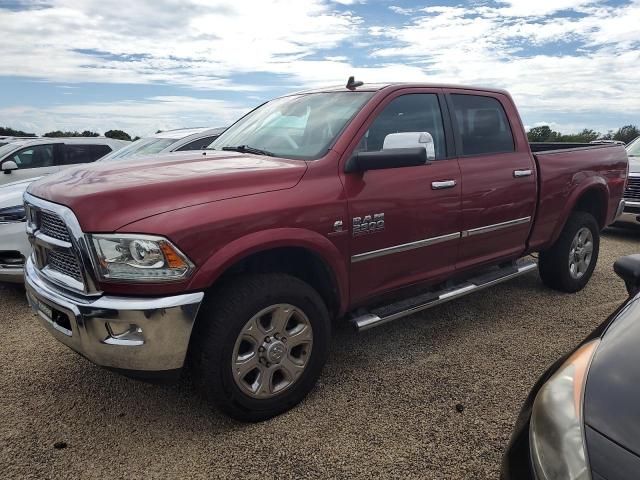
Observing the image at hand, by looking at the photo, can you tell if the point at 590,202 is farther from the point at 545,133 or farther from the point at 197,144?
the point at 545,133

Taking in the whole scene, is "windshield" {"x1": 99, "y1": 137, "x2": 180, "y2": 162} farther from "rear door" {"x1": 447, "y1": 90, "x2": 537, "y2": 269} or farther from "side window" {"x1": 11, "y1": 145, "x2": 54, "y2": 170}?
"rear door" {"x1": 447, "y1": 90, "x2": 537, "y2": 269}

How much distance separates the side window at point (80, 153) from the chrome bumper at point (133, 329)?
7.18m

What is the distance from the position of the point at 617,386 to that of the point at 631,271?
0.98 m

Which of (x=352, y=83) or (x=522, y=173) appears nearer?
(x=352, y=83)

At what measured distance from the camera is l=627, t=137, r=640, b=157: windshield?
8.86 m

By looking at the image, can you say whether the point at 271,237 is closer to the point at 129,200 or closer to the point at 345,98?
the point at 129,200

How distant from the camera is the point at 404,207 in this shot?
10.7 feet

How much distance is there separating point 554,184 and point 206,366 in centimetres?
347

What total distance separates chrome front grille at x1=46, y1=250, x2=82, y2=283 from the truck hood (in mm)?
274

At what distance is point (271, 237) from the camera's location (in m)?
2.62

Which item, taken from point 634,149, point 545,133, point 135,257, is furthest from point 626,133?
point 135,257

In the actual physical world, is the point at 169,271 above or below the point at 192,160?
below

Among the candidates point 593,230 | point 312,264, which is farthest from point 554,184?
point 312,264

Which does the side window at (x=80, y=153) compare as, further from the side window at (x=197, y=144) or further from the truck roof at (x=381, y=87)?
the truck roof at (x=381, y=87)
